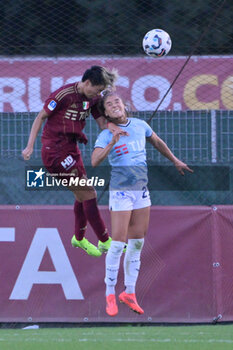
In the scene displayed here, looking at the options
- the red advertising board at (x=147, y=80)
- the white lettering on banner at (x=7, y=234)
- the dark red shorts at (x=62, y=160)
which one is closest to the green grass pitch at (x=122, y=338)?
the white lettering on banner at (x=7, y=234)

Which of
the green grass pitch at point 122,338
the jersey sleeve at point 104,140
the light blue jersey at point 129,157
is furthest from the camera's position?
the light blue jersey at point 129,157

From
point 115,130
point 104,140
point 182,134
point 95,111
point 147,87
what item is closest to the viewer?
point 115,130

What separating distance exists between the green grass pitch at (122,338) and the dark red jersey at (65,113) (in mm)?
1569

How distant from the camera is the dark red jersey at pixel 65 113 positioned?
6547mm

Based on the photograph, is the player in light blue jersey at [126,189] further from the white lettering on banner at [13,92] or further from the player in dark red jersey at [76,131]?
the white lettering on banner at [13,92]

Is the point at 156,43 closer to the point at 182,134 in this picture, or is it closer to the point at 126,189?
the point at 182,134

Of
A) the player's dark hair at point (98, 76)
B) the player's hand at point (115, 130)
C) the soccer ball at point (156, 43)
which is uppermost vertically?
the soccer ball at point (156, 43)

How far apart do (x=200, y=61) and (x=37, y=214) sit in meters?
3.20

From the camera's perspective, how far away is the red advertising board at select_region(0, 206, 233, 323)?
24.8 feet

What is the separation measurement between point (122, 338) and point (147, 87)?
4098mm

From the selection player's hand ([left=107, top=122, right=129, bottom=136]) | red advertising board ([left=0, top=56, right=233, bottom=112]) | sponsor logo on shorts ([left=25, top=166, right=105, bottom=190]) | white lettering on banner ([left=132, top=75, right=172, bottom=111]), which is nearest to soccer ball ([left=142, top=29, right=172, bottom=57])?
player's hand ([left=107, top=122, right=129, bottom=136])

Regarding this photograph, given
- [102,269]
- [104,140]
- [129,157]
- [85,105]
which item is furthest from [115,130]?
[102,269]

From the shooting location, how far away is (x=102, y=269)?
7590 millimetres

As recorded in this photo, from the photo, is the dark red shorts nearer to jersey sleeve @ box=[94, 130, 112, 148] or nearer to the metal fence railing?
jersey sleeve @ box=[94, 130, 112, 148]
